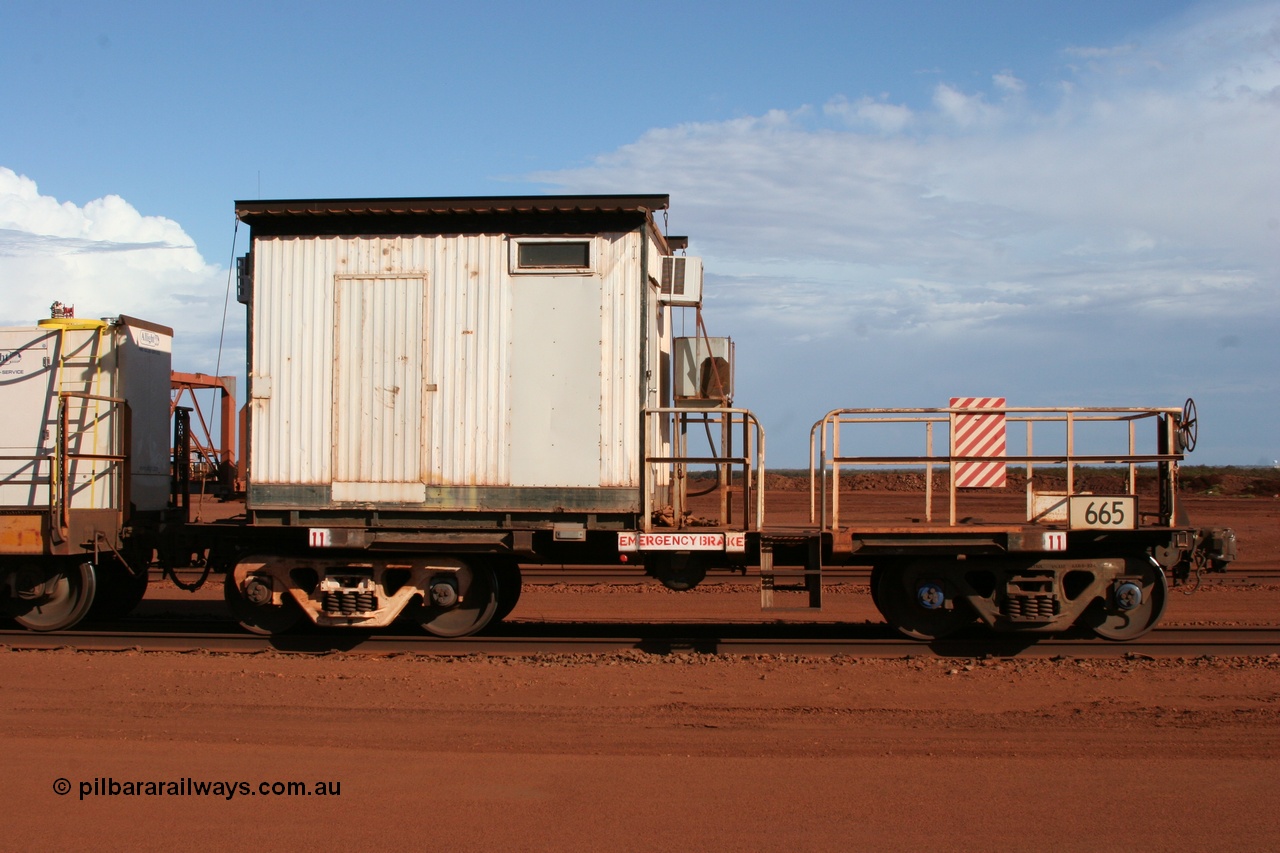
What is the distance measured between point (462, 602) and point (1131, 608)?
246 inches

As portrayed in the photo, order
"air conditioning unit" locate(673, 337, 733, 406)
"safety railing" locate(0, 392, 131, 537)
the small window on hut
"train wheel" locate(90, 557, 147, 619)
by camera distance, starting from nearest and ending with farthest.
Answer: the small window on hut < "safety railing" locate(0, 392, 131, 537) < "air conditioning unit" locate(673, 337, 733, 406) < "train wheel" locate(90, 557, 147, 619)

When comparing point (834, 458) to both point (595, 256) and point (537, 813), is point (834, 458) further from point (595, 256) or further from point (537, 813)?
point (537, 813)

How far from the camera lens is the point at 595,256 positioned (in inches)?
371

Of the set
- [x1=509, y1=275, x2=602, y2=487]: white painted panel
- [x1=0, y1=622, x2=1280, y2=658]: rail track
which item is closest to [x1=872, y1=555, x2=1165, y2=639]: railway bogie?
[x1=0, y1=622, x2=1280, y2=658]: rail track

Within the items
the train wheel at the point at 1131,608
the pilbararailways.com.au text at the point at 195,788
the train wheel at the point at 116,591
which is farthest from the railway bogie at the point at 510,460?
the pilbararailways.com.au text at the point at 195,788

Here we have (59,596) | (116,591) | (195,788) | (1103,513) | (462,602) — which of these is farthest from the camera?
(116,591)

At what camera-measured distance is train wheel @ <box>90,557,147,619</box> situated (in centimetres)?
1111

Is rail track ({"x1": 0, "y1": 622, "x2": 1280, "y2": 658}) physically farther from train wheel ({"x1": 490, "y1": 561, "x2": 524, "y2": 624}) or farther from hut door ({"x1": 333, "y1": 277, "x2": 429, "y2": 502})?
hut door ({"x1": 333, "y1": 277, "x2": 429, "y2": 502})

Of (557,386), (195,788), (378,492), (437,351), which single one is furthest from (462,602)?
(195,788)

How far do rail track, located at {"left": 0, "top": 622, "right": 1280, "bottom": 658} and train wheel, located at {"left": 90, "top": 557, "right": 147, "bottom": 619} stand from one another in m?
0.71

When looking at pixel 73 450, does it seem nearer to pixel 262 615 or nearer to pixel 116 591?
pixel 116 591

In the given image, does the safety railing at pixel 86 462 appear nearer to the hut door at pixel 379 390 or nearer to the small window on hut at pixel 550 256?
the hut door at pixel 379 390

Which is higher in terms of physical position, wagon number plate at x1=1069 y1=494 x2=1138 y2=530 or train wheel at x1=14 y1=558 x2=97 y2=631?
wagon number plate at x1=1069 y1=494 x2=1138 y2=530

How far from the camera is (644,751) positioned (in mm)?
6219
